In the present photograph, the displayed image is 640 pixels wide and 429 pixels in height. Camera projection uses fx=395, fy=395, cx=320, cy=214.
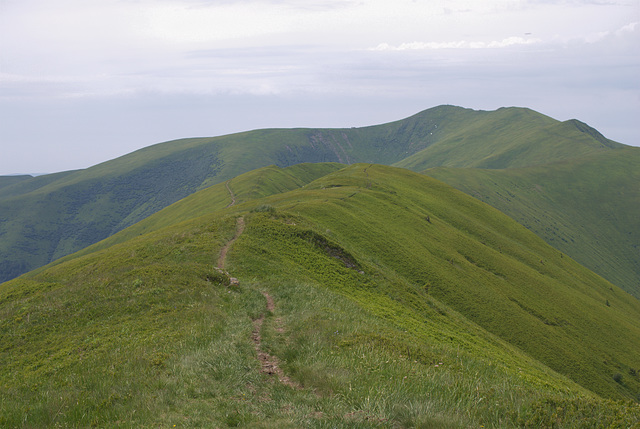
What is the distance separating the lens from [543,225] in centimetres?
19688

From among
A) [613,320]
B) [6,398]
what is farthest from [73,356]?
[613,320]

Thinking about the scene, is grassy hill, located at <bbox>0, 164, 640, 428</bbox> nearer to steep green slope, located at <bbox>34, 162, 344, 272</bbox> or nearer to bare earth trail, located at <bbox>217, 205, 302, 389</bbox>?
bare earth trail, located at <bbox>217, 205, 302, 389</bbox>

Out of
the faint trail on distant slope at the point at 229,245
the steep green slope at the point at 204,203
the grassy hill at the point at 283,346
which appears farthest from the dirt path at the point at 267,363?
the steep green slope at the point at 204,203

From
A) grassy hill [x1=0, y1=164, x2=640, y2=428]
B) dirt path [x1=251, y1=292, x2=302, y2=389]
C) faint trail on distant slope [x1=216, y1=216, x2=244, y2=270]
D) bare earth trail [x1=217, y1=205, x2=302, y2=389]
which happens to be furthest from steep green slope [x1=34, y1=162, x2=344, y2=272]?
dirt path [x1=251, y1=292, x2=302, y2=389]

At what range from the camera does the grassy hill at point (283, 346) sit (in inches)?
406

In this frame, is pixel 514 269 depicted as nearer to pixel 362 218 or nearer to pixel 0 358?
pixel 362 218

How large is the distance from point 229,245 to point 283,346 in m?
22.6

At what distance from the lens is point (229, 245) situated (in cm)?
3828

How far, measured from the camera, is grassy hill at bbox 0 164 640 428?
1030 cm

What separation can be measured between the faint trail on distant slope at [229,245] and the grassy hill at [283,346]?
1.14 ft

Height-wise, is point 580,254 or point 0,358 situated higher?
point 0,358

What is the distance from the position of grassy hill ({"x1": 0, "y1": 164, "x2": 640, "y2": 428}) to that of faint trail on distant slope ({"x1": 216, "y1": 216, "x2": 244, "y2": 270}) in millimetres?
346

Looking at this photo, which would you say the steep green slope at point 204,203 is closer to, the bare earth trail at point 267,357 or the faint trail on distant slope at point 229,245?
the faint trail on distant slope at point 229,245

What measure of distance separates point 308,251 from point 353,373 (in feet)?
98.1
